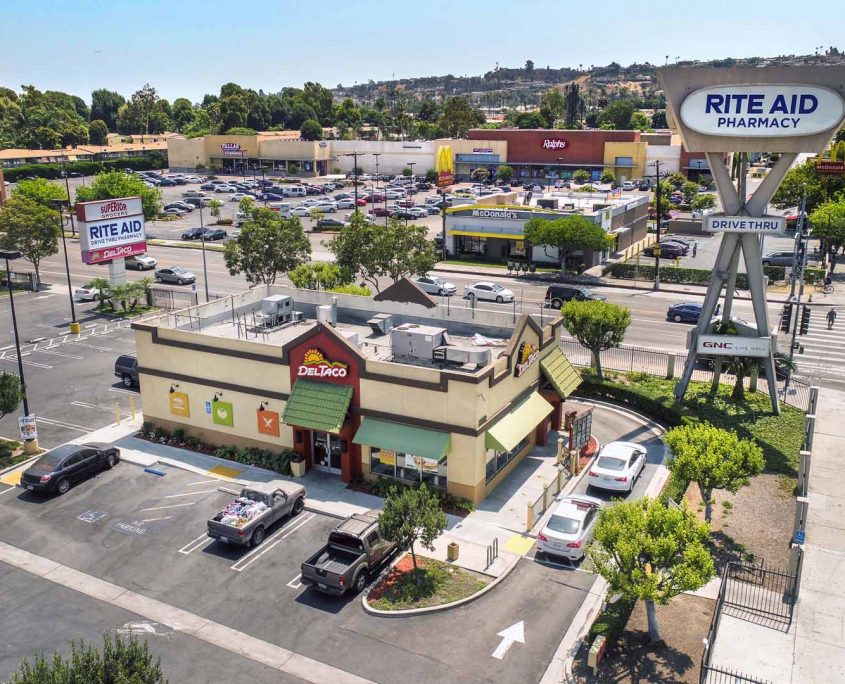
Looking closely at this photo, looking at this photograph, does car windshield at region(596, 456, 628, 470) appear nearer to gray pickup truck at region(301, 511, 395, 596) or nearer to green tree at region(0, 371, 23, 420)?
gray pickup truck at region(301, 511, 395, 596)

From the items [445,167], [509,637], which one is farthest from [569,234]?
[509,637]

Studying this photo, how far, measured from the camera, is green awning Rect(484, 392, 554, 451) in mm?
31625

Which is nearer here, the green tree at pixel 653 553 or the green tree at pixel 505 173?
the green tree at pixel 653 553

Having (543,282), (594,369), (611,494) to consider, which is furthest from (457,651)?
(543,282)

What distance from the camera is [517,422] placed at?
33.6 meters

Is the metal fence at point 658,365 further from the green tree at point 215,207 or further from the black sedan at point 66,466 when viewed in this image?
the green tree at point 215,207

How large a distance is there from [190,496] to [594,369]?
968 inches

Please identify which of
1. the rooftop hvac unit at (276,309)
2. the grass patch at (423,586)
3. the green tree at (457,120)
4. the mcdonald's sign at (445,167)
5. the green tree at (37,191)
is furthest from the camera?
the green tree at (457,120)

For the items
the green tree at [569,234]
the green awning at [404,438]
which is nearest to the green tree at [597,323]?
the green awning at [404,438]

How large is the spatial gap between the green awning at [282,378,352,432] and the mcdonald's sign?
174 feet

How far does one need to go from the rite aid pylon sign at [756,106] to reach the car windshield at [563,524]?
64.8ft

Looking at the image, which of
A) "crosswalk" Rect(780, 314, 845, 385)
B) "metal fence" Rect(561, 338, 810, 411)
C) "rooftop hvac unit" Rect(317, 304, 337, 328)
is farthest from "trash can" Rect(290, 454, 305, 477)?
"crosswalk" Rect(780, 314, 845, 385)

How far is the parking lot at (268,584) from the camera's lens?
74.7ft

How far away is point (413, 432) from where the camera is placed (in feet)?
104
